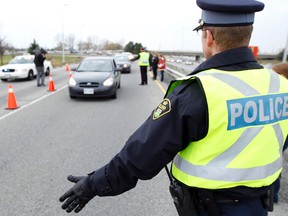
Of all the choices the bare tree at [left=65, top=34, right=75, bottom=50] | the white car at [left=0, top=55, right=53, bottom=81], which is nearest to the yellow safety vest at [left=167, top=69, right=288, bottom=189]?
the white car at [left=0, top=55, right=53, bottom=81]

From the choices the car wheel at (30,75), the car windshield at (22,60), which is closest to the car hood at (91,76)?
the car wheel at (30,75)

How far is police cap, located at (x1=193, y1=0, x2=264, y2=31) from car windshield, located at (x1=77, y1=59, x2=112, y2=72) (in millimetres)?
9716

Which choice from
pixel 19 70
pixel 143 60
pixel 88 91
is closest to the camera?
pixel 88 91

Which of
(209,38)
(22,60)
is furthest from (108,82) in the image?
(22,60)

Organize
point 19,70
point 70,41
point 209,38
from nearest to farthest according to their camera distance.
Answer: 1. point 209,38
2. point 19,70
3. point 70,41

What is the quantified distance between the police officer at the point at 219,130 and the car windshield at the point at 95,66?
31.8 feet

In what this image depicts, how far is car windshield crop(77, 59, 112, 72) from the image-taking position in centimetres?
1088

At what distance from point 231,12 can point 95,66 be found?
33.3 ft

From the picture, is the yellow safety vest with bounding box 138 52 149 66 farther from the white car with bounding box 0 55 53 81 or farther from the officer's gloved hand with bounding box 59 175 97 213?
the officer's gloved hand with bounding box 59 175 97 213

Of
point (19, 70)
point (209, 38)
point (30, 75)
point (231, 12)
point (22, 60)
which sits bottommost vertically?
point (30, 75)

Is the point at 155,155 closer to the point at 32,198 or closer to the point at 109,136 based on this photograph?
the point at 32,198

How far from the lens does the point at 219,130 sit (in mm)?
1292

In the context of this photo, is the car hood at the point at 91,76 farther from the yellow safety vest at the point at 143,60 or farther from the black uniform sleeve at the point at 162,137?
the black uniform sleeve at the point at 162,137

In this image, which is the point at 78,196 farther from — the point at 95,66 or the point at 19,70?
the point at 19,70
